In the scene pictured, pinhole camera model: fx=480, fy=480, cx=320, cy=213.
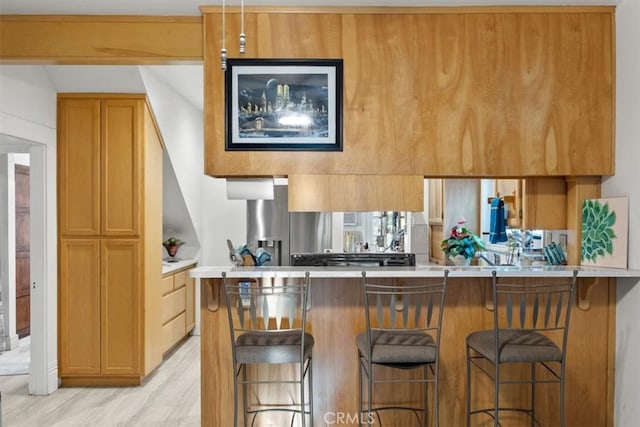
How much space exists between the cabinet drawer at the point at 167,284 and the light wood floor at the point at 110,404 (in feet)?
2.59

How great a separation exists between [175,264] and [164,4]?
3010mm

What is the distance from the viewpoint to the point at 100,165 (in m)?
4.05

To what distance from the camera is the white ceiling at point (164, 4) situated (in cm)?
286

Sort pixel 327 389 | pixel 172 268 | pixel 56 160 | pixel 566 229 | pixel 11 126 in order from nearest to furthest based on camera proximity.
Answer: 1. pixel 327 389
2. pixel 566 229
3. pixel 11 126
4. pixel 56 160
5. pixel 172 268

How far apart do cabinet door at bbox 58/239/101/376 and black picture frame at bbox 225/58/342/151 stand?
1940 mm

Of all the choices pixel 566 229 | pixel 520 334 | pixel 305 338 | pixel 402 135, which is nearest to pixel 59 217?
pixel 305 338

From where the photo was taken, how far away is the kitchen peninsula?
2957 mm

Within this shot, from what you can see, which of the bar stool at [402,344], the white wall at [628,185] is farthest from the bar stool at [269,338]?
the white wall at [628,185]

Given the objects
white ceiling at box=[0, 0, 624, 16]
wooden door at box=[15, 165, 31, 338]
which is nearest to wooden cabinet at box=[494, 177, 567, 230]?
white ceiling at box=[0, 0, 624, 16]

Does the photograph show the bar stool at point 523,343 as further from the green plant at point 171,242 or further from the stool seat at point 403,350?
the green plant at point 171,242

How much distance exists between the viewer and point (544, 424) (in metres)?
3.00

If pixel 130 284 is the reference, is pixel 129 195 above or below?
above

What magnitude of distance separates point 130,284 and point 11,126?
1506 millimetres

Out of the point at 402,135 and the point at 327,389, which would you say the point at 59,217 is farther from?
the point at 402,135
